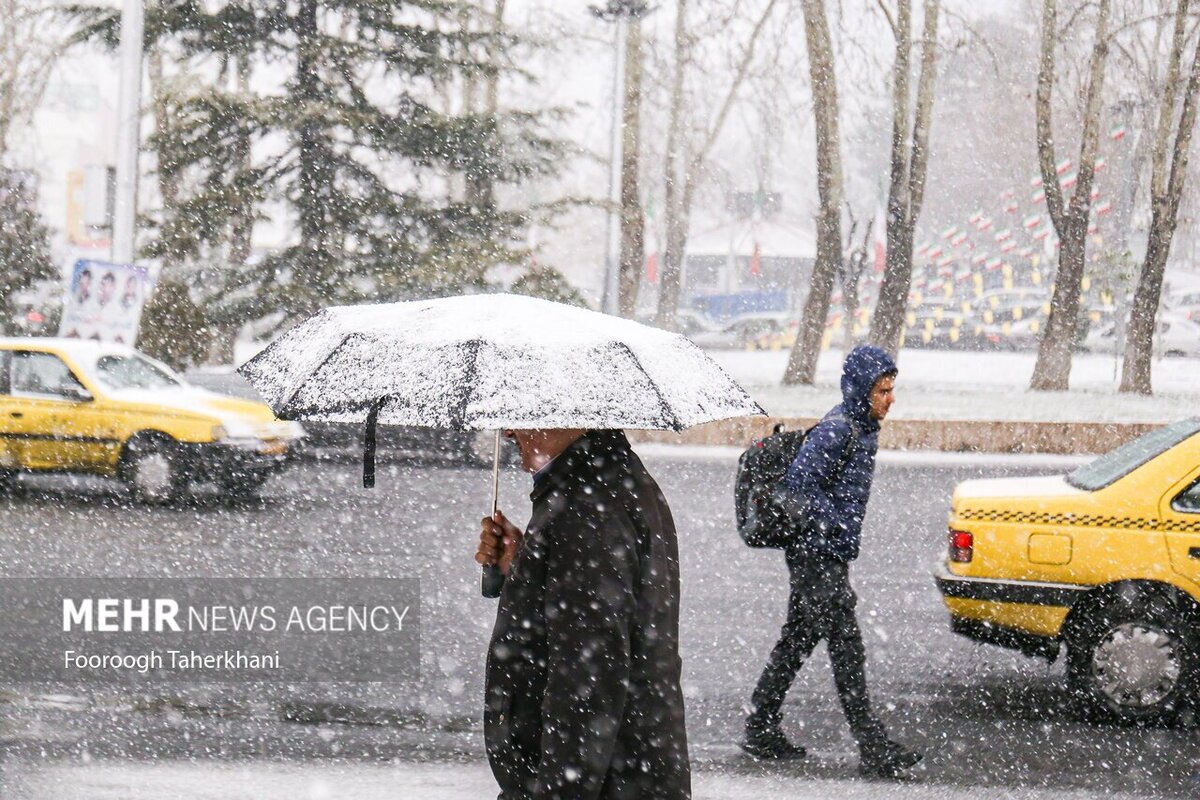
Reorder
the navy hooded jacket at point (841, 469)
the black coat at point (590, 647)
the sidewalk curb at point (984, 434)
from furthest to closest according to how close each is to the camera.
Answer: the sidewalk curb at point (984, 434), the navy hooded jacket at point (841, 469), the black coat at point (590, 647)

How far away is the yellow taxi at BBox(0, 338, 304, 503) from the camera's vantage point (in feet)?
42.9

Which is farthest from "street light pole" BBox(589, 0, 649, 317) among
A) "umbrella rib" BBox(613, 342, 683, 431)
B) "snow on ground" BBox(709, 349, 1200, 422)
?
"umbrella rib" BBox(613, 342, 683, 431)

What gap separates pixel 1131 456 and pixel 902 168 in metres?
20.9

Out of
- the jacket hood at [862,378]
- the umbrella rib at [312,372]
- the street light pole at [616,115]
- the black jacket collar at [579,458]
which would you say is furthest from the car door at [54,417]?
the street light pole at [616,115]

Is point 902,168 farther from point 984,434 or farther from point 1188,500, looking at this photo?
point 1188,500

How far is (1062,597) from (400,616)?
4073mm

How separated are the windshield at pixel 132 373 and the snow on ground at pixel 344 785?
321 inches

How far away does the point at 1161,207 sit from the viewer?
26469 mm

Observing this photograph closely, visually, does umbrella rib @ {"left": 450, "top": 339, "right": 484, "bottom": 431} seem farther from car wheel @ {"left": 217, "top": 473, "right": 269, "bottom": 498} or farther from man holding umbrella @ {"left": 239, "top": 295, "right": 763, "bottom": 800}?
car wheel @ {"left": 217, "top": 473, "right": 269, "bottom": 498}

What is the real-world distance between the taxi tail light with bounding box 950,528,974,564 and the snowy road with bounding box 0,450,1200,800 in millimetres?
719

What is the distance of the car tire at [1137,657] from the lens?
255 inches

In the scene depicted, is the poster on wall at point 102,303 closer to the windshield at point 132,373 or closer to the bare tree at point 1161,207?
the windshield at point 132,373

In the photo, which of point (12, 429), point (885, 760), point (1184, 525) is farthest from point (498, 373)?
point (12, 429)

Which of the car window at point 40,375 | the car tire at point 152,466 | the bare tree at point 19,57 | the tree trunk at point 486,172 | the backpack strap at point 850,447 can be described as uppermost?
the bare tree at point 19,57
